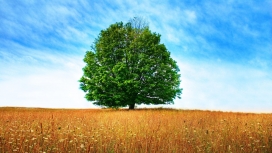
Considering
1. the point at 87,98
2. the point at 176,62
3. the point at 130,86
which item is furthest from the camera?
the point at 176,62

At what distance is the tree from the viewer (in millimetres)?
25922

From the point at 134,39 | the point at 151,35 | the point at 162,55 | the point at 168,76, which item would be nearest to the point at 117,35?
the point at 134,39

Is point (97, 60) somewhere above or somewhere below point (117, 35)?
below

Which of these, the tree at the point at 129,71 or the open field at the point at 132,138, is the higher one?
the tree at the point at 129,71

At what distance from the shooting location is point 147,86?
86.9 ft

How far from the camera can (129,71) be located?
26.4 m

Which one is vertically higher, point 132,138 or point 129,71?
point 129,71

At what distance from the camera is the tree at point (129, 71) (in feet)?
85.0

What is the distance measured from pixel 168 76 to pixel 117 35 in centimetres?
746

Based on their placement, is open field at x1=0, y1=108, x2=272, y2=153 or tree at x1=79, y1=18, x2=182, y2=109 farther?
tree at x1=79, y1=18, x2=182, y2=109

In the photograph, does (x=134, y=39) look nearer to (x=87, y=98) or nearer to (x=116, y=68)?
(x=116, y=68)

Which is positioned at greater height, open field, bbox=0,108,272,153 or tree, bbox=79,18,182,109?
tree, bbox=79,18,182,109

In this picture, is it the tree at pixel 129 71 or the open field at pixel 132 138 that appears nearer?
the open field at pixel 132 138

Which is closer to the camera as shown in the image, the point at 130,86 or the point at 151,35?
the point at 130,86
